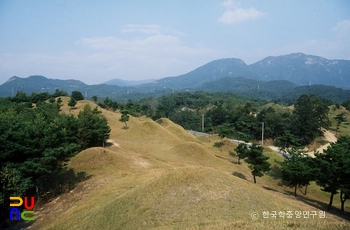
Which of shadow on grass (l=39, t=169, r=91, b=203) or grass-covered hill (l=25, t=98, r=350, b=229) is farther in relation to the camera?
shadow on grass (l=39, t=169, r=91, b=203)

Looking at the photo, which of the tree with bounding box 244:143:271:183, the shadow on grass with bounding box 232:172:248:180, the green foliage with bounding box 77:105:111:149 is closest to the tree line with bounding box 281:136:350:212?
the tree with bounding box 244:143:271:183

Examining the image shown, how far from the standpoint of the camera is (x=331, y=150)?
20453mm

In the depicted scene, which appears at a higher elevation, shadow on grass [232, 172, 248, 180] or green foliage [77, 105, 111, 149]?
green foliage [77, 105, 111, 149]

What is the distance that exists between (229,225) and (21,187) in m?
14.2

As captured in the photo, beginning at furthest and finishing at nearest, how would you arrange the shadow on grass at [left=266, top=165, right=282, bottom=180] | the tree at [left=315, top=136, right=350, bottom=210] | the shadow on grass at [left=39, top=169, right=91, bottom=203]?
the shadow on grass at [left=266, top=165, right=282, bottom=180], the shadow on grass at [left=39, top=169, right=91, bottom=203], the tree at [left=315, top=136, right=350, bottom=210]

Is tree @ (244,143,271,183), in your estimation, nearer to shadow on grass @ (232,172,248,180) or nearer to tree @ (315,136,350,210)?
shadow on grass @ (232,172,248,180)

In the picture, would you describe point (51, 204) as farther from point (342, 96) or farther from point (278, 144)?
point (342, 96)

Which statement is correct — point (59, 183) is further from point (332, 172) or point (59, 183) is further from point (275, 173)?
point (275, 173)

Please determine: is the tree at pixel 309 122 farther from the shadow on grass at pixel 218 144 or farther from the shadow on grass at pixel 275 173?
the shadow on grass at pixel 275 173

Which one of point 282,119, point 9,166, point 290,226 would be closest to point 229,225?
point 290,226

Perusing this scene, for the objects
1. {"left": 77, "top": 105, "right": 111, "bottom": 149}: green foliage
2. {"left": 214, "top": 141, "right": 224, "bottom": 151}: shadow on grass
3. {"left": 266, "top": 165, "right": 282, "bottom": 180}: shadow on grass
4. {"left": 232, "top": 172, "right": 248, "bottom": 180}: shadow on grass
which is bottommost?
{"left": 266, "top": 165, "right": 282, "bottom": 180}: shadow on grass

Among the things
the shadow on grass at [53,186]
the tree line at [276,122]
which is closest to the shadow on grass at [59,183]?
the shadow on grass at [53,186]

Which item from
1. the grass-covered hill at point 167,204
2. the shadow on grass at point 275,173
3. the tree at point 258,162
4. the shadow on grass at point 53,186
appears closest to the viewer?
the grass-covered hill at point 167,204

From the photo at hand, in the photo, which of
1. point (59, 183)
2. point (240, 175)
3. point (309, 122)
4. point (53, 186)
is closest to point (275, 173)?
point (240, 175)
